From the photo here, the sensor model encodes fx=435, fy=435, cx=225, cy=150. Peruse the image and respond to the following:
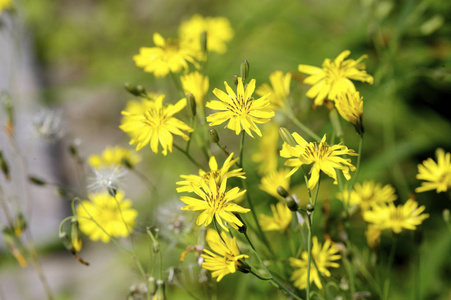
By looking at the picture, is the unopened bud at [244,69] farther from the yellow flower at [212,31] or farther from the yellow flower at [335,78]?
the yellow flower at [212,31]

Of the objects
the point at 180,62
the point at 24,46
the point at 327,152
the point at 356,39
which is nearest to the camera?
the point at 327,152

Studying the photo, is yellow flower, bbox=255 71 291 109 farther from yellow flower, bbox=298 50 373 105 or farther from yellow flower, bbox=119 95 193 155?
yellow flower, bbox=119 95 193 155

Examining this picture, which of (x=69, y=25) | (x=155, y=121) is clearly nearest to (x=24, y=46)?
(x=69, y=25)

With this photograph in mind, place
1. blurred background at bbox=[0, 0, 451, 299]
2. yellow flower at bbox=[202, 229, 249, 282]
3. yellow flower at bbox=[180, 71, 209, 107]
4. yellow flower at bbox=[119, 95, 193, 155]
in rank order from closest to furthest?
yellow flower at bbox=[202, 229, 249, 282] → yellow flower at bbox=[119, 95, 193, 155] → yellow flower at bbox=[180, 71, 209, 107] → blurred background at bbox=[0, 0, 451, 299]

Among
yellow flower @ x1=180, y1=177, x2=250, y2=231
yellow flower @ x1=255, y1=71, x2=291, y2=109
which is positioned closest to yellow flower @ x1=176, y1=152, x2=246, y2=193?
yellow flower @ x1=180, y1=177, x2=250, y2=231

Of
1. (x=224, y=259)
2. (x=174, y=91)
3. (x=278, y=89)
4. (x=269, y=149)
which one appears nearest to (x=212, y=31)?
(x=269, y=149)

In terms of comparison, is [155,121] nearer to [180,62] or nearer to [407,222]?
[180,62]

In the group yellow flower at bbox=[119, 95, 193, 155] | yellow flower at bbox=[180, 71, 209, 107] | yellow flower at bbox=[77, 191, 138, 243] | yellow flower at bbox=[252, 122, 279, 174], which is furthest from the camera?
yellow flower at bbox=[252, 122, 279, 174]
